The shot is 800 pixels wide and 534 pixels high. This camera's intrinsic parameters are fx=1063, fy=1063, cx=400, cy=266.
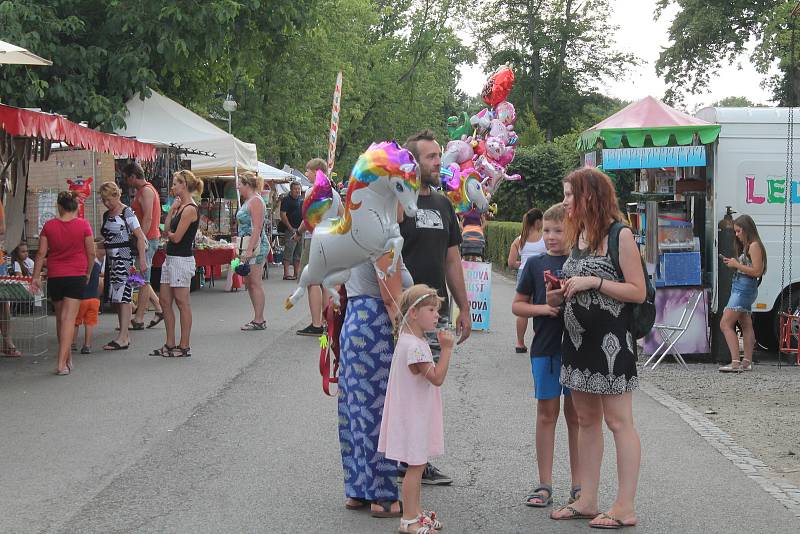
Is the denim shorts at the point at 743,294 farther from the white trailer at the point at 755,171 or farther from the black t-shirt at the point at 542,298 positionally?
the black t-shirt at the point at 542,298

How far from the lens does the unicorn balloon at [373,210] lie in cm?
554

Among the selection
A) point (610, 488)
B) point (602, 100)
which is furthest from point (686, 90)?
point (610, 488)

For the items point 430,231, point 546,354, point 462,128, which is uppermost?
point 462,128

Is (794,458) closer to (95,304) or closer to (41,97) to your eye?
(95,304)

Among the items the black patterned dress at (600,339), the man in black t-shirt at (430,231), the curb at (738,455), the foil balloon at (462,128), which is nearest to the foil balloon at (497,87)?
the foil balloon at (462,128)

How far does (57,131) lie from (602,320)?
23.9 feet

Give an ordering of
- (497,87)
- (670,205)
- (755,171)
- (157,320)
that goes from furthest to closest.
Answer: (497,87)
(157,320)
(670,205)
(755,171)

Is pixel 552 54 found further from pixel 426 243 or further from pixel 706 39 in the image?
pixel 426 243

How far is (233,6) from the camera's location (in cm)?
1869

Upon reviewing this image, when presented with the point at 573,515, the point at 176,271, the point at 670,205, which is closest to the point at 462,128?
the point at 670,205

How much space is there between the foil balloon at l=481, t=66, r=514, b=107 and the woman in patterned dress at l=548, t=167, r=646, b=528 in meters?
11.8

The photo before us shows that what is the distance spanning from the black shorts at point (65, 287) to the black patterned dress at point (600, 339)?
20.7 ft

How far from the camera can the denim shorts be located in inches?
452

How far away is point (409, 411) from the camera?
17.5ft
